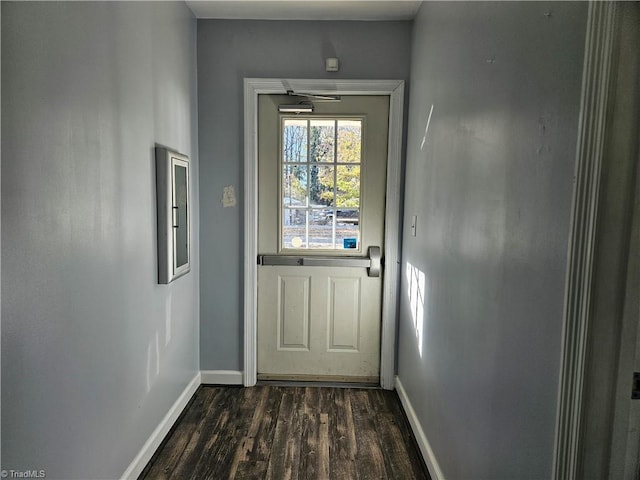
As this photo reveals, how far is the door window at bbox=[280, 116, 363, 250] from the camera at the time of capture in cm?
309

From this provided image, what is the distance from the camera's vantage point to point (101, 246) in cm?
169

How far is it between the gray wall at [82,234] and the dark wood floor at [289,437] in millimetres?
287

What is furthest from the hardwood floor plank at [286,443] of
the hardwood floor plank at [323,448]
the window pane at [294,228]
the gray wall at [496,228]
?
the window pane at [294,228]

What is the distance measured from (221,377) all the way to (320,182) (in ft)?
5.03

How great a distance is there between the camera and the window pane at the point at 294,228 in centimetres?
314

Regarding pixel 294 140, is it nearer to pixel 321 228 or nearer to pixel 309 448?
pixel 321 228

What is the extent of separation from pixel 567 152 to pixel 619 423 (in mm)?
594

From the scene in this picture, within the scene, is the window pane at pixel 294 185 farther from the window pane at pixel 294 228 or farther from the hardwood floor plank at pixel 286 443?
the hardwood floor plank at pixel 286 443

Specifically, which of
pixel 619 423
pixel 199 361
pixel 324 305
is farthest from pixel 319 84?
pixel 619 423

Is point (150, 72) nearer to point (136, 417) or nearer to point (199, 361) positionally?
point (136, 417)

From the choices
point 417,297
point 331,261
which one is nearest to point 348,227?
point 331,261

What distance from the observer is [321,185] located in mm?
3121

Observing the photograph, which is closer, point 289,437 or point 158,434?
point 158,434

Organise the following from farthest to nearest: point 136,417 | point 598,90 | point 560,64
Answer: point 136,417, point 560,64, point 598,90
